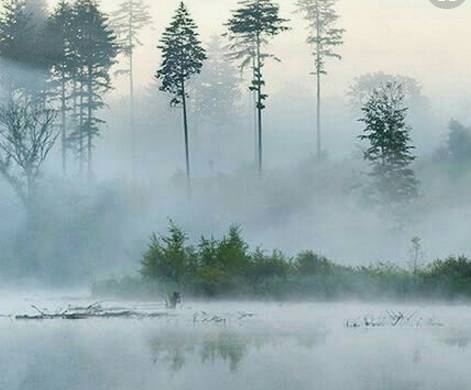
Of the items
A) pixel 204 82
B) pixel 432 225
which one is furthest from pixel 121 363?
pixel 204 82

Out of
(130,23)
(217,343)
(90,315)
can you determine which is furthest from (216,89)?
(217,343)

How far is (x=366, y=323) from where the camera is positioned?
1633 inches

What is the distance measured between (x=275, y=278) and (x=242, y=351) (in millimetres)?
21708

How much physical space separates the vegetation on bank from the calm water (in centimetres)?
423

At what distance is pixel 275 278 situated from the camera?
54.8 meters

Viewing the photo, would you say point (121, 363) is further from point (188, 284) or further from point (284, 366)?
point (188, 284)

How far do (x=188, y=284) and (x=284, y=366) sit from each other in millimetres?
25904

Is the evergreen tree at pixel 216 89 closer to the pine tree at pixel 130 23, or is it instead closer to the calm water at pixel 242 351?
the pine tree at pixel 130 23

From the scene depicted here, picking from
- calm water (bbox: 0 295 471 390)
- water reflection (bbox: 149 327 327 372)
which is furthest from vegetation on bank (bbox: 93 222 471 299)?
water reflection (bbox: 149 327 327 372)

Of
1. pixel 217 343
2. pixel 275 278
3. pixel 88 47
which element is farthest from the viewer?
pixel 88 47

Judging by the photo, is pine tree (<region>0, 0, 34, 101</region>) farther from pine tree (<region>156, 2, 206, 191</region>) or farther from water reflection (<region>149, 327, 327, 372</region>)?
water reflection (<region>149, 327, 327, 372</region>)

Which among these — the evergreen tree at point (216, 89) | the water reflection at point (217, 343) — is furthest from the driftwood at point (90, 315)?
the evergreen tree at point (216, 89)

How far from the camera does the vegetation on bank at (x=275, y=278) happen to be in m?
52.6

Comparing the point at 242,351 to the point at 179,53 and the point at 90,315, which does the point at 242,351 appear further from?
the point at 179,53
